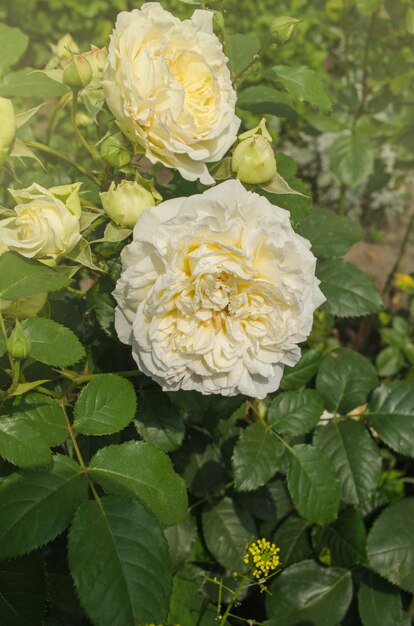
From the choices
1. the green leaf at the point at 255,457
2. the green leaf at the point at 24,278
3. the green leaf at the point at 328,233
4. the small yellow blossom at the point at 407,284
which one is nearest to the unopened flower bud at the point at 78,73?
the green leaf at the point at 24,278

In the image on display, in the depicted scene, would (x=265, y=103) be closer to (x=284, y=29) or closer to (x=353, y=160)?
(x=284, y=29)

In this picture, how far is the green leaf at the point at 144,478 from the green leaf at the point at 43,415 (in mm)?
72

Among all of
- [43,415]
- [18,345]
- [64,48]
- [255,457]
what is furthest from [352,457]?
[64,48]

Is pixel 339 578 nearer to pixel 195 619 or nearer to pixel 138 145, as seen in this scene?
pixel 195 619

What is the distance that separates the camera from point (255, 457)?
1254 millimetres

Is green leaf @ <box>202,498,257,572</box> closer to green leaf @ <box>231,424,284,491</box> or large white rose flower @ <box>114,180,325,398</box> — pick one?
green leaf @ <box>231,424,284,491</box>

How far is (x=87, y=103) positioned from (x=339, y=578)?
123cm

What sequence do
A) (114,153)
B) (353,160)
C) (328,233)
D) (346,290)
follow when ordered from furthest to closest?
(353,160), (328,233), (346,290), (114,153)

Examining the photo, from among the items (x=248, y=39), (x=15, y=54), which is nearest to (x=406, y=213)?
(x=248, y=39)

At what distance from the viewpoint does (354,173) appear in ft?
6.78

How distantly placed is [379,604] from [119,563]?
0.86m

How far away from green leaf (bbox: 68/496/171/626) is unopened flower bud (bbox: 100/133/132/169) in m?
0.51

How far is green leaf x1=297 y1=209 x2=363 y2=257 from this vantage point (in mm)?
1413

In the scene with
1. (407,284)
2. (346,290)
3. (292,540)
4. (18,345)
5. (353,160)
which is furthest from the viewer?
(407,284)
